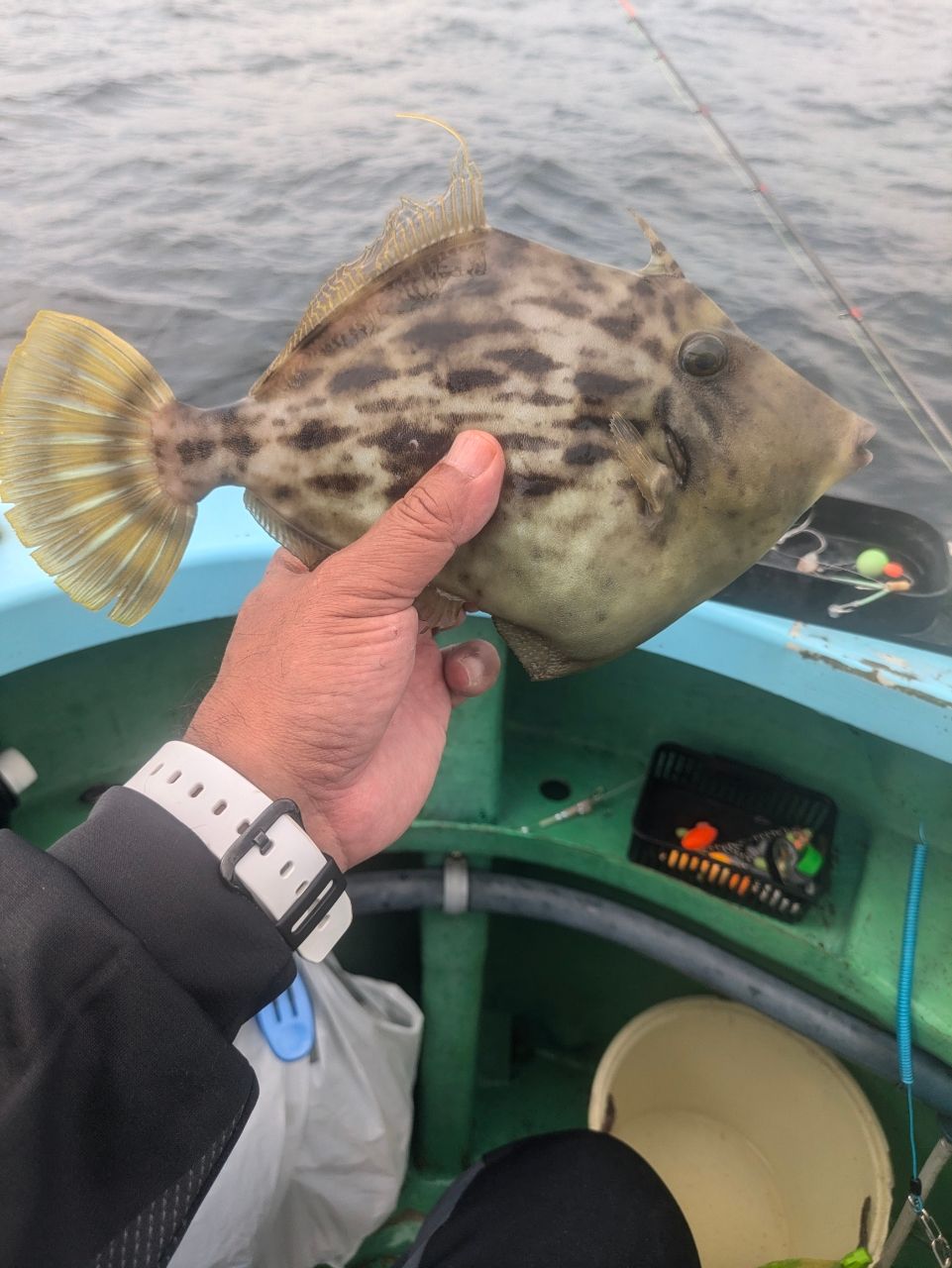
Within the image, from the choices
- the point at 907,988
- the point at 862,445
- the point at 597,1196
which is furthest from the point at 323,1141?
the point at 862,445

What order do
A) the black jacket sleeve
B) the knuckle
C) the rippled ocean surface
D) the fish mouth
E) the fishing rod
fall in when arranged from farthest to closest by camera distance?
the rippled ocean surface
the fishing rod
the fish mouth
the knuckle
the black jacket sleeve

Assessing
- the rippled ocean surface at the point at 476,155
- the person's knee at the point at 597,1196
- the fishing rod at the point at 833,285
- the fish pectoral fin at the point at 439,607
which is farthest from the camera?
the rippled ocean surface at the point at 476,155

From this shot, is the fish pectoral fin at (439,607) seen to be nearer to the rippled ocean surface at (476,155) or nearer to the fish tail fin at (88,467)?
the fish tail fin at (88,467)

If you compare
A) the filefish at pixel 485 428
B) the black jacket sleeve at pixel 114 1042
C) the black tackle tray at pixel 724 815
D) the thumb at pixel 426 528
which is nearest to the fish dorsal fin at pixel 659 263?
the filefish at pixel 485 428

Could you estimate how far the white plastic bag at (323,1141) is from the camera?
1674 millimetres

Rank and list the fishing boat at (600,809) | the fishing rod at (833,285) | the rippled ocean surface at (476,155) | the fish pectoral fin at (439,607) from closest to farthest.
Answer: the fish pectoral fin at (439,607)
the fishing boat at (600,809)
the fishing rod at (833,285)
the rippled ocean surface at (476,155)

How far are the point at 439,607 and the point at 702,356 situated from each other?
48 centimetres

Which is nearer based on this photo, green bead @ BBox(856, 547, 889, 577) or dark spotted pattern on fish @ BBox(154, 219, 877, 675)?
dark spotted pattern on fish @ BBox(154, 219, 877, 675)

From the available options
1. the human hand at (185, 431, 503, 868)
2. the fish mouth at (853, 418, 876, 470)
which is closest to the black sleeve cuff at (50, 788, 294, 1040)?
the human hand at (185, 431, 503, 868)

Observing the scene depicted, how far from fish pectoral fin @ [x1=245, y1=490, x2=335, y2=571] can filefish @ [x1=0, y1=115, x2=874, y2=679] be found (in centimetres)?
3

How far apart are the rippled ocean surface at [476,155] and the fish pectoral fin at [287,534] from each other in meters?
4.07

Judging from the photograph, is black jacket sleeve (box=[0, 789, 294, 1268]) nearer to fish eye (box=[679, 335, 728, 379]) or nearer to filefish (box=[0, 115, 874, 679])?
filefish (box=[0, 115, 874, 679])

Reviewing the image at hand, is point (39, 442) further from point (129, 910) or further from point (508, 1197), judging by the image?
point (508, 1197)

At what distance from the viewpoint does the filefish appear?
1.08 m
